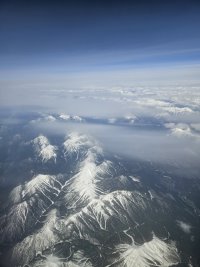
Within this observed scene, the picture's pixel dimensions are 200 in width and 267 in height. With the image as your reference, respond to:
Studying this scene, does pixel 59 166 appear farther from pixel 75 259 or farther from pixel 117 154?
pixel 75 259

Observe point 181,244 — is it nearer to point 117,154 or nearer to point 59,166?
point 59,166

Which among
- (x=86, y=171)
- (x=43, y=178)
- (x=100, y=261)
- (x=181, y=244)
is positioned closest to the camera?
(x=100, y=261)

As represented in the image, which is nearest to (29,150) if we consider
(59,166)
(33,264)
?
(59,166)

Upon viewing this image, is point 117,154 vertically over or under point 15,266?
under

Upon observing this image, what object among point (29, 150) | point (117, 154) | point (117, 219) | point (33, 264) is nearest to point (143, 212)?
point (117, 219)

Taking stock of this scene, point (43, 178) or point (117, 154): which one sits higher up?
point (43, 178)

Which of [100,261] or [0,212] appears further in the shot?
[0,212]

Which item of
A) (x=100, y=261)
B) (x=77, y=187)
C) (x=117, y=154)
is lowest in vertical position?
(x=117, y=154)

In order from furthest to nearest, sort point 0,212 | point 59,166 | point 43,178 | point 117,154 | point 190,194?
point 117,154 → point 59,166 → point 43,178 → point 190,194 → point 0,212

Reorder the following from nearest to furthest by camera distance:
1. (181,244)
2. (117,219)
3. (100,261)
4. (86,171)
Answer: (100,261) < (181,244) < (117,219) < (86,171)
